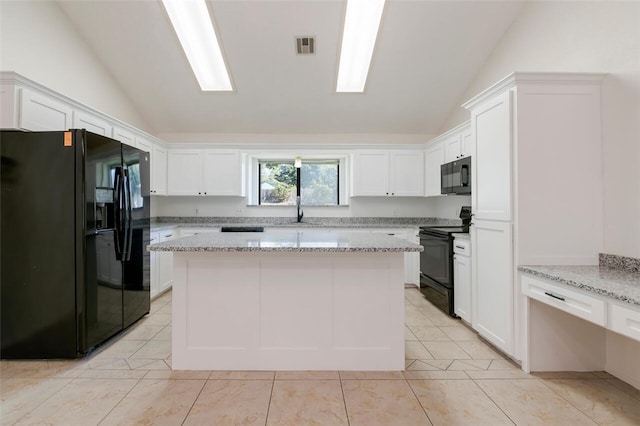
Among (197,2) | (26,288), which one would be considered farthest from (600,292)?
(197,2)

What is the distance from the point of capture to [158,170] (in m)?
4.45

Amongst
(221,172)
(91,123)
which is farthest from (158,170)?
(91,123)

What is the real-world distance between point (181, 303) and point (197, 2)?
3179 millimetres

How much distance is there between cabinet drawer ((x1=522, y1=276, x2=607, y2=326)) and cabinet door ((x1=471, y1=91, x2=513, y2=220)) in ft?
1.69

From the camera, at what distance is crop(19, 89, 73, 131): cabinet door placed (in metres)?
2.41

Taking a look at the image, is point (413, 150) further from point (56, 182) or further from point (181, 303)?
point (56, 182)

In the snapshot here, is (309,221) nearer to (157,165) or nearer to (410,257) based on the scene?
(410,257)

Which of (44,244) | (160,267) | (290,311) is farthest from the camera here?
(160,267)

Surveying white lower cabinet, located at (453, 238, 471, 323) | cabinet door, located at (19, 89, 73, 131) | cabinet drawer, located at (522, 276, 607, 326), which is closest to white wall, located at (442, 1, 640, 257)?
cabinet drawer, located at (522, 276, 607, 326)

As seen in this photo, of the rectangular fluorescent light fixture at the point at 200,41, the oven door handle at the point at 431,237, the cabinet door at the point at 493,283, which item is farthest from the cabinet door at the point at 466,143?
the rectangular fluorescent light fixture at the point at 200,41

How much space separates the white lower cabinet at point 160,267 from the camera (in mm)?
3787

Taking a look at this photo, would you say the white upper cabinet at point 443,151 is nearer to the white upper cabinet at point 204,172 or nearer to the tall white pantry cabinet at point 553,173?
the tall white pantry cabinet at point 553,173

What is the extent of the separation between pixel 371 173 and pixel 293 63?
2.00m

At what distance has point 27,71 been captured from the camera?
2.83 metres
